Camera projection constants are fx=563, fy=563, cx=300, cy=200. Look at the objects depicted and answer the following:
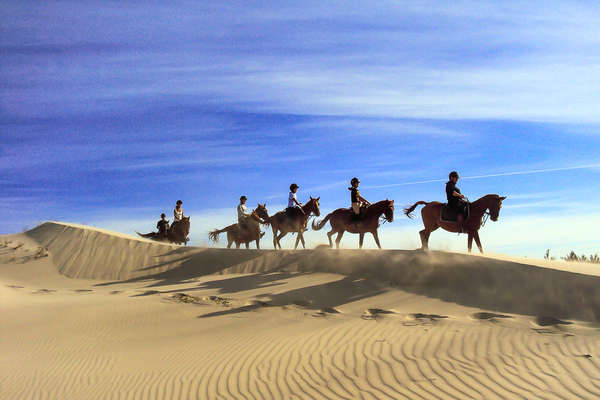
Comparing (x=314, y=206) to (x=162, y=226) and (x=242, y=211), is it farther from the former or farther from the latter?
(x=162, y=226)

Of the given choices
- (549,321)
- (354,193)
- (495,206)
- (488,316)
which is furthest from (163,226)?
(549,321)

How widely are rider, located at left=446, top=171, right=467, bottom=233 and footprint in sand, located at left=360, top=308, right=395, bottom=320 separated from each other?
5.99 meters

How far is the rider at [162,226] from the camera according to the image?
2596 centimetres

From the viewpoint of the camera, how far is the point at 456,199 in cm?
1686

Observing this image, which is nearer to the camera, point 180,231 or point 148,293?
point 148,293

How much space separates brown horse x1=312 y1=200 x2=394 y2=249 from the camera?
18.6 metres

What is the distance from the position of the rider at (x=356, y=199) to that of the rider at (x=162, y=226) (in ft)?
34.6

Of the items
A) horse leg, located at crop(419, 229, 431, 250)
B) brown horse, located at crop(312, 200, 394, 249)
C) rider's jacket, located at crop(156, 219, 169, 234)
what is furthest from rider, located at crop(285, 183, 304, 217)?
rider's jacket, located at crop(156, 219, 169, 234)

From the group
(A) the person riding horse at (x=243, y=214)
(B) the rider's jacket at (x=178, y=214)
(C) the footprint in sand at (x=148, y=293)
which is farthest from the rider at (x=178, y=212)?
(C) the footprint in sand at (x=148, y=293)

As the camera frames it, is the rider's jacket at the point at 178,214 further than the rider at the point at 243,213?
Yes

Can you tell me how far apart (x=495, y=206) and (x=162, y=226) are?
1543cm

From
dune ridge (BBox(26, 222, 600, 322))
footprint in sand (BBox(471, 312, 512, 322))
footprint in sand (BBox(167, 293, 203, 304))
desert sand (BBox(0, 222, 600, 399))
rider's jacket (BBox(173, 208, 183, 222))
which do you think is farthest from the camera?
rider's jacket (BBox(173, 208, 183, 222))

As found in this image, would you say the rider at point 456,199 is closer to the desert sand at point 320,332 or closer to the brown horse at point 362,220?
the brown horse at point 362,220

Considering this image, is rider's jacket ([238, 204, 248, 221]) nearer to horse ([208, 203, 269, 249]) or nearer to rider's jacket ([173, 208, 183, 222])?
horse ([208, 203, 269, 249])
